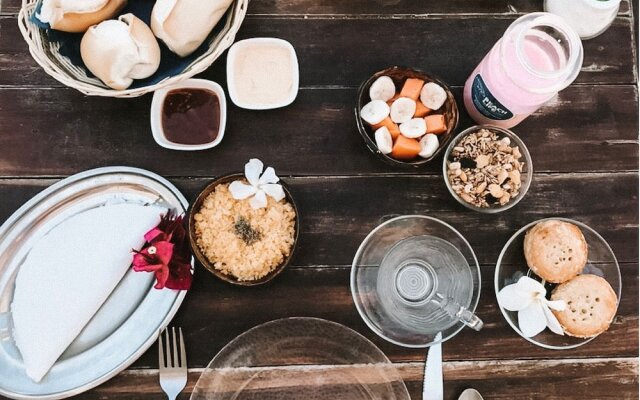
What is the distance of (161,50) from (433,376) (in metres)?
0.70

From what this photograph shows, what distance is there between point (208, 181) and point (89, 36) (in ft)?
0.95

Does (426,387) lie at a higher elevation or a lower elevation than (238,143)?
lower

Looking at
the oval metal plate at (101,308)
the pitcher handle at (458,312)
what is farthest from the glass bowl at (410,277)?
the oval metal plate at (101,308)

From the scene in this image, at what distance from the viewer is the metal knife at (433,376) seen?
1030mm

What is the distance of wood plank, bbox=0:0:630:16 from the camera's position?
1083 mm

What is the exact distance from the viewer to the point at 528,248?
40.4 inches

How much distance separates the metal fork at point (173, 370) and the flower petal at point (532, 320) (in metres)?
0.57

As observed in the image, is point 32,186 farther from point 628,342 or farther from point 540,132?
point 628,342

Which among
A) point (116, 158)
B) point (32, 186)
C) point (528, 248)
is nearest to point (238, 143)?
point (116, 158)

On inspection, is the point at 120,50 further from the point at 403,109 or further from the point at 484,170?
the point at 484,170

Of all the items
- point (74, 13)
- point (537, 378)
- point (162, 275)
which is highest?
point (74, 13)

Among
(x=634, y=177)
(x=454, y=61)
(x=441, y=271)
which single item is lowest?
(x=441, y=271)

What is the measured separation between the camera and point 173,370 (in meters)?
1.01

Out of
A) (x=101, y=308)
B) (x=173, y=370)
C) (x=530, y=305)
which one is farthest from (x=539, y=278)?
(x=101, y=308)
